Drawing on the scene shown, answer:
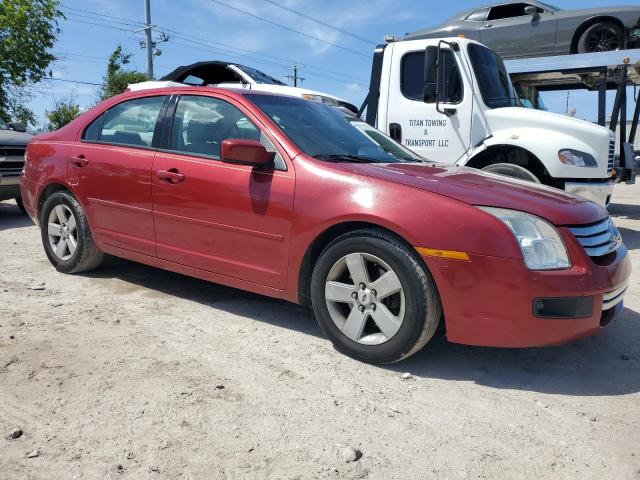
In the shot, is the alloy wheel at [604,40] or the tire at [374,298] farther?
the alloy wheel at [604,40]

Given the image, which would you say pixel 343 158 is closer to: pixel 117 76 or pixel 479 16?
pixel 479 16

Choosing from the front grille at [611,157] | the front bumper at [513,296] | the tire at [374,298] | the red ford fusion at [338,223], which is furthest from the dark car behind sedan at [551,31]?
the front bumper at [513,296]

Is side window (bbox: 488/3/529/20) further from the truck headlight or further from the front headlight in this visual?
the front headlight

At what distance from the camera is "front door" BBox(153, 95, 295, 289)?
3328 millimetres

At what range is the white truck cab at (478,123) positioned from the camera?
632 cm

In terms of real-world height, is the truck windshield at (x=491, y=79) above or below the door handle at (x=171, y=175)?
above

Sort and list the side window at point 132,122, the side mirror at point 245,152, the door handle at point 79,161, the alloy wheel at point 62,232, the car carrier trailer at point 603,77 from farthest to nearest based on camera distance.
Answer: the car carrier trailer at point 603,77, the alloy wheel at point 62,232, the door handle at point 79,161, the side window at point 132,122, the side mirror at point 245,152

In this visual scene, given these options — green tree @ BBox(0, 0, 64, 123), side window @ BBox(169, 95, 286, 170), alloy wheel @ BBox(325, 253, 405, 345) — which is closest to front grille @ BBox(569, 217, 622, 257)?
alloy wheel @ BBox(325, 253, 405, 345)

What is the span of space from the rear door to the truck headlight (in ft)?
10.00

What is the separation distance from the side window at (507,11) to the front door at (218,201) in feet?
22.6

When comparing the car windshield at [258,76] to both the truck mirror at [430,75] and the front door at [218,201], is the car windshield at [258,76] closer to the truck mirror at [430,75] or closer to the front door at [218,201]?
the truck mirror at [430,75]

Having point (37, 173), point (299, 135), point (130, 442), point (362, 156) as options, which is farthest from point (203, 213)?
point (37, 173)

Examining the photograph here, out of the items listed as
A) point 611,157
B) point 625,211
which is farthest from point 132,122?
point 625,211

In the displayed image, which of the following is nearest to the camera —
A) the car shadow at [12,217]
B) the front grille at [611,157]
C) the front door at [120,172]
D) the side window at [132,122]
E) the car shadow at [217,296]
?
the car shadow at [217,296]
